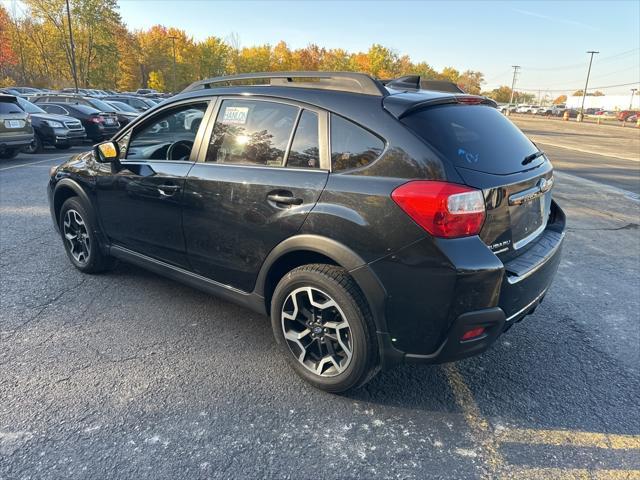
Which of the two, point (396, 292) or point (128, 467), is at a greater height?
point (396, 292)

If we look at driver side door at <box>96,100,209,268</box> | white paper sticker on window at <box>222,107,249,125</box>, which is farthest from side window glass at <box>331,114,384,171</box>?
driver side door at <box>96,100,209,268</box>

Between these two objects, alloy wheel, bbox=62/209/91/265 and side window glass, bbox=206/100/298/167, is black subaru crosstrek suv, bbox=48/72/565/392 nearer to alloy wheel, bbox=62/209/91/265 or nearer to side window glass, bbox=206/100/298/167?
side window glass, bbox=206/100/298/167

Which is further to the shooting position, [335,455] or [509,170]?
[509,170]

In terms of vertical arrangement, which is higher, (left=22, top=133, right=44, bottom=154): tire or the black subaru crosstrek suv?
the black subaru crosstrek suv

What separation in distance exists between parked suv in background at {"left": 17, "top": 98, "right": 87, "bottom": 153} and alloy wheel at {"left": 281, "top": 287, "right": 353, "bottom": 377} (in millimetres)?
13621

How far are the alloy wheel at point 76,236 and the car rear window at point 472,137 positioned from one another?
334 cm

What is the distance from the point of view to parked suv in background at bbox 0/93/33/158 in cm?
1110

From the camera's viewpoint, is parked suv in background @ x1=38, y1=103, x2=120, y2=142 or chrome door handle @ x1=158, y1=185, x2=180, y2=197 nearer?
chrome door handle @ x1=158, y1=185, x2=180, y2=197

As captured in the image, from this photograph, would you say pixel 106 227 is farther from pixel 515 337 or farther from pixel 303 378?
pixel 515 337

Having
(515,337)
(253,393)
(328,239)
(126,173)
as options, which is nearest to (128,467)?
(253,393)

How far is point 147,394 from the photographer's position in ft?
8.78

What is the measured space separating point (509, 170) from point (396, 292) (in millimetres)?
965

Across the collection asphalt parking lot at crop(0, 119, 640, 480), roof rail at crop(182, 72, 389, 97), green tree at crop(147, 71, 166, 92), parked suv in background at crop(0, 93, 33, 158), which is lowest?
asphalt parking lot at crop(0, 119, 640, 480)

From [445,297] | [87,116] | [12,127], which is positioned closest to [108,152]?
[445,297]
